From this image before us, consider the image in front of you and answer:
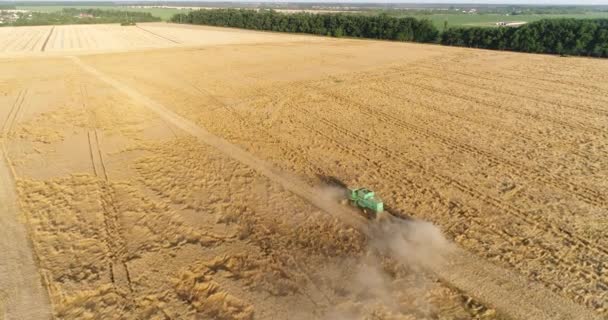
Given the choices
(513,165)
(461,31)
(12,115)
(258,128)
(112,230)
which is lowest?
(112,230)

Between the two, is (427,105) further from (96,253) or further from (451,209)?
(96,253)

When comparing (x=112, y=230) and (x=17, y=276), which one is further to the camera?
(x=112, y=230)

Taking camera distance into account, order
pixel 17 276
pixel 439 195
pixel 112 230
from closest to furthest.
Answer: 1. pixel 17 276
2. pixel 112 230
3. pixel 439 195

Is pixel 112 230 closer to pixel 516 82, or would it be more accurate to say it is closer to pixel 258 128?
pixel 258 128

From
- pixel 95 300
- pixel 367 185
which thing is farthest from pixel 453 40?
pixel 95 300

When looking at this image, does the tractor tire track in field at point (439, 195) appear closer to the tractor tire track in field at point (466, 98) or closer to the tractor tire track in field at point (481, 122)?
the tractor tire track in field at point (481, 122)

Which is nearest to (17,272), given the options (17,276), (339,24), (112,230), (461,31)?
(17,276)

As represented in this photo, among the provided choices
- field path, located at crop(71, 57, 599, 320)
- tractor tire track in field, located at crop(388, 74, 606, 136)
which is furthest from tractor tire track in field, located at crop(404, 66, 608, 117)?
field path, located at crop(71, 57, 599, 320)
